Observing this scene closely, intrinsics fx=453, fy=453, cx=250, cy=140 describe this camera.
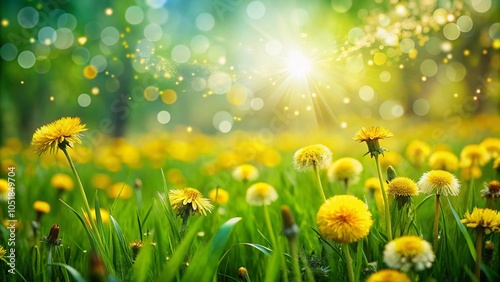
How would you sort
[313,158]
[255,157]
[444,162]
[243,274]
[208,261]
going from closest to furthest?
[208,261]
[243,274]
[313,158]
[444,162]
[255,157]

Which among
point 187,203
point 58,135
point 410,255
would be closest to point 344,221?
point 410,255

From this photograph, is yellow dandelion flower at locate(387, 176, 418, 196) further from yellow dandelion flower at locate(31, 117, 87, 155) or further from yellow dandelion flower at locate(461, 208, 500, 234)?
yellow dandelion flower at locate(31, 117, 87, 155)

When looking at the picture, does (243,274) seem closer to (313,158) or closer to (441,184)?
(313,158)

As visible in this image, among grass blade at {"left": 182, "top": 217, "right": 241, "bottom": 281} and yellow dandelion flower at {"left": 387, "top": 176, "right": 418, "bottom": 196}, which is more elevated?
yellow dandelion flower at {"left": 387, "top": 176, "right": 418, "bottom": 196}

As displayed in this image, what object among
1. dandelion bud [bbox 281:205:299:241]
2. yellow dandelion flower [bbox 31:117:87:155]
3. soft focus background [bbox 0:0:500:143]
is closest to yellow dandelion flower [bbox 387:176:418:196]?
dandelion bud [bbox 281:205:299:241]

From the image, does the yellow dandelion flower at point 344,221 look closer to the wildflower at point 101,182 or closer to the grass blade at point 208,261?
the grass blade at point 208,261

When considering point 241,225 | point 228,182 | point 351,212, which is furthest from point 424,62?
point 351,212

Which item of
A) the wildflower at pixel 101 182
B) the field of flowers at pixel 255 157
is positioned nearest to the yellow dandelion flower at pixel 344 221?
the field of flowers at pixel 255 157
